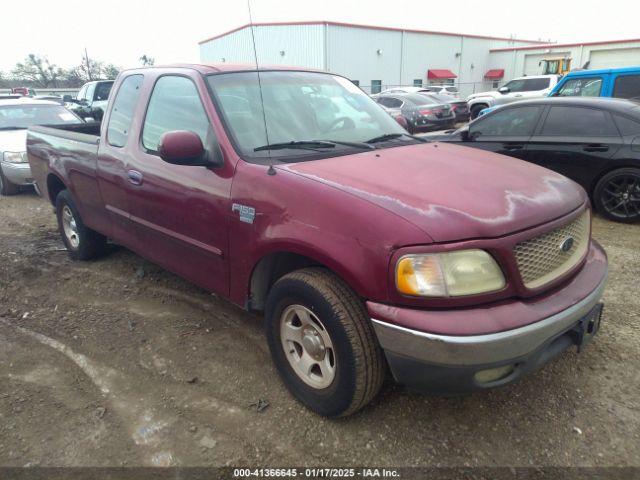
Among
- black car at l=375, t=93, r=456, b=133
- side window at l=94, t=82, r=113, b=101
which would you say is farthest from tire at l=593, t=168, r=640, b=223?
side window at l=94, t=82, r=113, b=101

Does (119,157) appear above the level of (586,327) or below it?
above

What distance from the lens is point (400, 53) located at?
39.8 m

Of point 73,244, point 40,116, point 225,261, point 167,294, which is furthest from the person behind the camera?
point 40,116

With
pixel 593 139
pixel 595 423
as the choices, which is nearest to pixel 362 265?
pixel 595 423

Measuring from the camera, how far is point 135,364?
3.09 m

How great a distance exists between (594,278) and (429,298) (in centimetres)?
107

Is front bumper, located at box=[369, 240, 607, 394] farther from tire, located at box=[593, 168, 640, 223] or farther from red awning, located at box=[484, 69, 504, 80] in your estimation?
red awning, located at box=[484, 69, 504, 80]

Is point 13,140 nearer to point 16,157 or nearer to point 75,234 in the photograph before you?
point 16,157

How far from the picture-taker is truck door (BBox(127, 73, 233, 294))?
283 centimetres

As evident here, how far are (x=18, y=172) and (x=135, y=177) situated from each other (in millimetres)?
5731

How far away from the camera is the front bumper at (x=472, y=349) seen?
191cm

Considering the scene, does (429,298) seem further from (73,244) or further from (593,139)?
(593,139)

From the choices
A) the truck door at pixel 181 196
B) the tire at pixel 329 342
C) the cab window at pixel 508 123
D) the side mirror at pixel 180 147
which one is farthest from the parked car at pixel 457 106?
the tire at pixel 329 342

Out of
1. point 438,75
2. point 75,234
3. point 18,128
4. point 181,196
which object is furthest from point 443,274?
point 438,75
